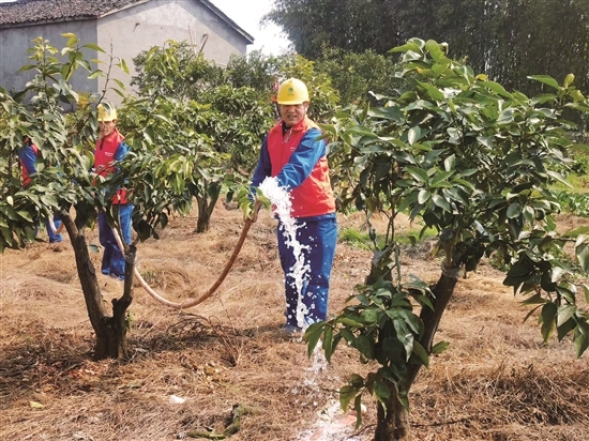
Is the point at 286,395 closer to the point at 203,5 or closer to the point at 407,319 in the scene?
the point at 407,319

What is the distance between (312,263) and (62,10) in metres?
19.3

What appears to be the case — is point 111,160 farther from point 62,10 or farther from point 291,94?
point 62,10

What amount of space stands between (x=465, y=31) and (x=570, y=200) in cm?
1317

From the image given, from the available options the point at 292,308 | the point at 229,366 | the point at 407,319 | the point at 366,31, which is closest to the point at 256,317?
the point at 292,308

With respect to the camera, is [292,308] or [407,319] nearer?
[407,319]

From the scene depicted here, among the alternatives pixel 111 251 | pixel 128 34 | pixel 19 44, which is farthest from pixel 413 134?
pixel 19 44

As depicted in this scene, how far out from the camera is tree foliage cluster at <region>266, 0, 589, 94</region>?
62.3 ft

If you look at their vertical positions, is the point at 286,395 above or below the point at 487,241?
below

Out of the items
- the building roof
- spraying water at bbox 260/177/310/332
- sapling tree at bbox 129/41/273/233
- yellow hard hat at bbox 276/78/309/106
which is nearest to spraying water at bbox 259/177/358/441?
spraying water at bbox 260/177/310/332

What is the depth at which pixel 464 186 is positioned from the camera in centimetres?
211

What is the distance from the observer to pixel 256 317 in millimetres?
Answer: 4805

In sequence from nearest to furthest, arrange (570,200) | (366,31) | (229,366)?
(229,366)
(570,200)
(366,31)

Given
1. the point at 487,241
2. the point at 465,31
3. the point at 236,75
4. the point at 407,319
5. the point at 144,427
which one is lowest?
the point at 144,427

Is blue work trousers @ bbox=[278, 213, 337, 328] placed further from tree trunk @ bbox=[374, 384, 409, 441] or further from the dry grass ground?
tree trunk @ bbox=[374, 384, 409, 441]
